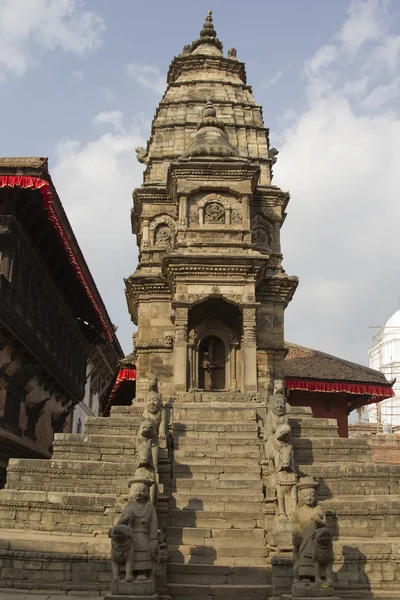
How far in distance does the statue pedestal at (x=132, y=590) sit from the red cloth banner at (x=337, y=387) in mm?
20048

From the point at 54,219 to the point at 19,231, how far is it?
133cm

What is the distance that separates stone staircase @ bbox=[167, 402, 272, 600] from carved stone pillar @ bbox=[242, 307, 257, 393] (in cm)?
236

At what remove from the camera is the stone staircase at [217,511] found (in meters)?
13.1

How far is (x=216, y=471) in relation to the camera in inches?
651

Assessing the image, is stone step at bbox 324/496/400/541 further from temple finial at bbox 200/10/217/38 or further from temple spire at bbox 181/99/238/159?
temple finial at bbox 200/10/217/38

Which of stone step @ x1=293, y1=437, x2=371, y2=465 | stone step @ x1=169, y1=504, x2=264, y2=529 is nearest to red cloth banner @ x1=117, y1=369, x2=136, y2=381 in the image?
stone step @ x1=293, y1=437, x2=371, y2=465

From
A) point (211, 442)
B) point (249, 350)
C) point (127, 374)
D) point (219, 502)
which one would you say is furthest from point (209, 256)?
point (127, 374)

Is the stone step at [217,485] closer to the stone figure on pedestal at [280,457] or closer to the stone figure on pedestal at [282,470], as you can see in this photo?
the stone figure on pedestal at [280,457]

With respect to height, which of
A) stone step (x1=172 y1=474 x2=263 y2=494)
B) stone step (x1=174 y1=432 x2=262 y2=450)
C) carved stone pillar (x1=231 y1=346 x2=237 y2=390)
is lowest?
stone step (x1=172 y1=474 x2=263 y2=494)

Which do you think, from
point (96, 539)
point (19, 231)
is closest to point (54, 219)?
point (19, 231)

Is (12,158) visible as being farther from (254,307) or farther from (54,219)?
(254,307)

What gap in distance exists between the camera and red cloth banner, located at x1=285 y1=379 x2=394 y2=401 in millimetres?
31031

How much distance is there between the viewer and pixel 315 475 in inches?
646

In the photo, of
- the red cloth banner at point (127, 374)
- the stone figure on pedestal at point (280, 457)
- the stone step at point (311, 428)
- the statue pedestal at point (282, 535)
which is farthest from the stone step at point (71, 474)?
the red cloth banner at point (127, 374)
